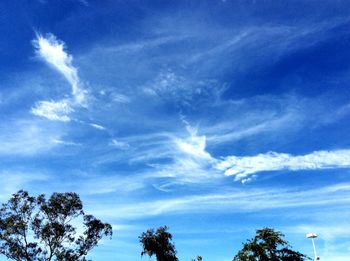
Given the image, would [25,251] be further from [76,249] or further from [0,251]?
[76,249]

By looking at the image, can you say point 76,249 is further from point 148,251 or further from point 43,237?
point 148,251

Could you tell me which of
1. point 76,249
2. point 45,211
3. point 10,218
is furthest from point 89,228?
point 10,218

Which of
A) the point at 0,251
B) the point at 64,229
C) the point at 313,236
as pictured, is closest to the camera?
the point at 313,236

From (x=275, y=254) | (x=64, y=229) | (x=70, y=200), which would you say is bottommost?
(x=275, y=254)

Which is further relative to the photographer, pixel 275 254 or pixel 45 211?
pixel 45 211

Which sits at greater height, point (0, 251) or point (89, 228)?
point (89, 228)

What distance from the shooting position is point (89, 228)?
61781mm

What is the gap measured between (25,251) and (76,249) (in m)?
7.61

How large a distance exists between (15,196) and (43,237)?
751 cm

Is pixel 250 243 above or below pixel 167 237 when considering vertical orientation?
below

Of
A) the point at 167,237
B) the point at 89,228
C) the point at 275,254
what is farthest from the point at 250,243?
the point at 89,228

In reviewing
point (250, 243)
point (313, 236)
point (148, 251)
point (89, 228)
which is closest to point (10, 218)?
point (89, 228)

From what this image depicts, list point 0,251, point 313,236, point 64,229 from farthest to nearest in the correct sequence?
point 64,229 → point 0,251 → point 313,236

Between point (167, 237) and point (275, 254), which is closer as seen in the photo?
point (275, 254)
